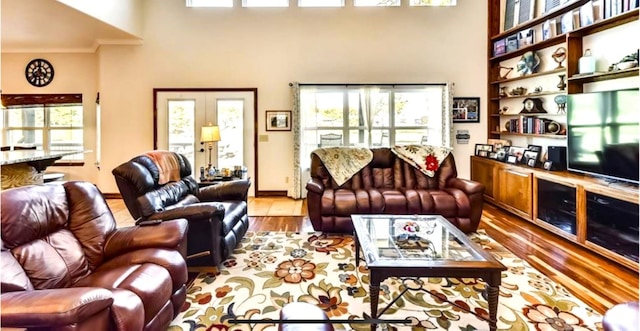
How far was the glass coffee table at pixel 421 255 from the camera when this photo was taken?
2.14 metres

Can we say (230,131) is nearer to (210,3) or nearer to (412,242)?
(210,3)

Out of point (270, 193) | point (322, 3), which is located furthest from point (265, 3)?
point (270, 193)

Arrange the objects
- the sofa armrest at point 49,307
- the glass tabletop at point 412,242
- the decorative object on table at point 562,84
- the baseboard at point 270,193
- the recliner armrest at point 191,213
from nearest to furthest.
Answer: the sofa armrest at point 49,307
the glass tabletop at point 412,242
the recliner armrest at point 191,213
the decorative object on table at point 562,84
the baseboard at point 270,193

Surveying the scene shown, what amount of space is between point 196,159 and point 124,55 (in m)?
2.26

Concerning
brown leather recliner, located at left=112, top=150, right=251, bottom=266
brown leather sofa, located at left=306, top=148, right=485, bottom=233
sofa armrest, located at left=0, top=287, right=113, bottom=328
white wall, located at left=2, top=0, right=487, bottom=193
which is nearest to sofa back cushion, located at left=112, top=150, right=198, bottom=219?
brown leather recliner, located at left=112, top=150, right=251, bottom=266

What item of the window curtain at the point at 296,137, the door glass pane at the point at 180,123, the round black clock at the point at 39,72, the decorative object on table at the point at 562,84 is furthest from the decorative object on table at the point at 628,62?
the round black clock at the point at 39,72

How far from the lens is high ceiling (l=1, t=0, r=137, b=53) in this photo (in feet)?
15.6

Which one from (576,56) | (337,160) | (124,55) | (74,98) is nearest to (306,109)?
(337,160)

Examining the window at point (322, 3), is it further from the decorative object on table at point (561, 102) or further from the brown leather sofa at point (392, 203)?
the decorative object on table at point (561, 102)

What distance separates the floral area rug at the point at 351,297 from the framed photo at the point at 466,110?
3.47 metres

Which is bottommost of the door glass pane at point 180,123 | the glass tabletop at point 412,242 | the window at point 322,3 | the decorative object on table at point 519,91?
the glass tabletop at point 412,242

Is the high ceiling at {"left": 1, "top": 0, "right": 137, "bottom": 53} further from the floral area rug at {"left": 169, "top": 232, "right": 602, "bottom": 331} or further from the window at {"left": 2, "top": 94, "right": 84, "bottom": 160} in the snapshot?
the floral area rug at {"left": 169, "top": 232, "right": 602, "bottom": 331}

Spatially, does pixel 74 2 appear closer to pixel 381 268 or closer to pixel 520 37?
pixel 381 268

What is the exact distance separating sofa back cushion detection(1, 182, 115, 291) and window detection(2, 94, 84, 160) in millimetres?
5646
